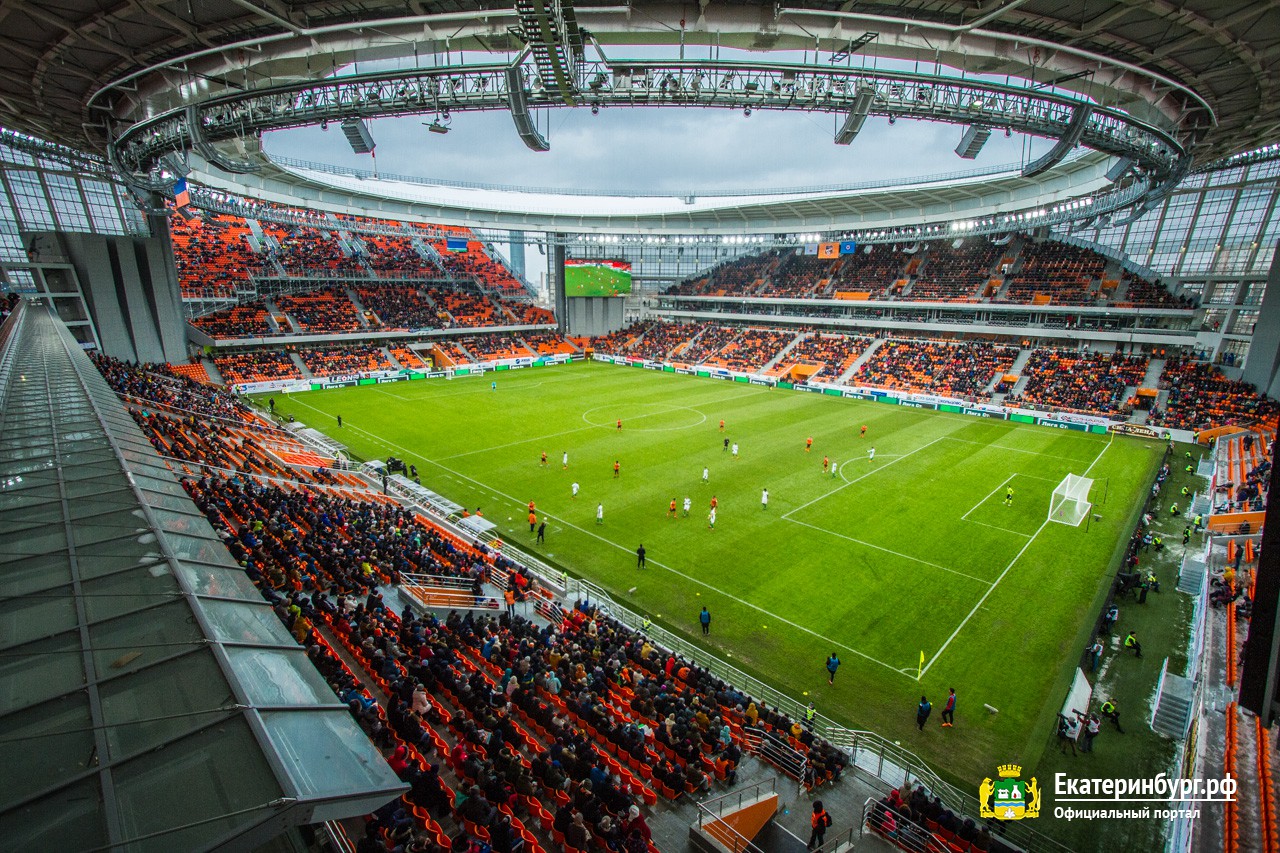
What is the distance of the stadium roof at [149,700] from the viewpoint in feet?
8.20

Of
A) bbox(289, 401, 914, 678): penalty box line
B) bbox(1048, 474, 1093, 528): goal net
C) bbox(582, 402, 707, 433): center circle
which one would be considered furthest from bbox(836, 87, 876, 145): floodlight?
bbox(582, 402, 707, 433): center circle

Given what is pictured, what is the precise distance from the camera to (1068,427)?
3897cm

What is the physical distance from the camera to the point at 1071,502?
2492cm

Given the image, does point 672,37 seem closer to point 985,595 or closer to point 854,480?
point 985,595

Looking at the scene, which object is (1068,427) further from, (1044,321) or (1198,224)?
(1198,224)


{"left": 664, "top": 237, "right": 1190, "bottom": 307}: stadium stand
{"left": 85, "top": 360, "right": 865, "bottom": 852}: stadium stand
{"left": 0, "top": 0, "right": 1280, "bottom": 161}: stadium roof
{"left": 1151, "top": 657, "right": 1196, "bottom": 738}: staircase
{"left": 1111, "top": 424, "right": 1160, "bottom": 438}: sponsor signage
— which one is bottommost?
{"left": 1111, "top": 424, "right": 1160, "bottom": 438}: sponsor signage

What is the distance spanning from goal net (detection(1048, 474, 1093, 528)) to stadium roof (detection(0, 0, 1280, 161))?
14521 millimetres

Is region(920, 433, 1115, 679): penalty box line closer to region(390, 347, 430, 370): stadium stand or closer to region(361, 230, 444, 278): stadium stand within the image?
region(390, 347, 430, 370): stadium stand

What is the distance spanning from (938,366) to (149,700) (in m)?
53.8

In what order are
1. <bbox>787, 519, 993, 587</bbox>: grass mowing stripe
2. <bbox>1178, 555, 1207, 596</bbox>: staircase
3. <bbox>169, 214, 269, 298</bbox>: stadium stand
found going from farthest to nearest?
<bbox>169, 214, 269, 298</bbox>: stadium stand < <bbox>787, 519, 993, 587</bbox>: grass mowing stripe < <bbox>1178, 555, 1207, 596</bbox>: staircase

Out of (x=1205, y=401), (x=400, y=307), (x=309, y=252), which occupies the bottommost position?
(x=1205, y=401)

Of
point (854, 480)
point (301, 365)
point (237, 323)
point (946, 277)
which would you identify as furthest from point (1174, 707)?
point (237, 323)

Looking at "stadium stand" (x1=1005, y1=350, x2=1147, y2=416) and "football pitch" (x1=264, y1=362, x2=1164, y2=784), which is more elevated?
"stadium stand" (x1=1005, y1=350, x2=1147, y2=416)

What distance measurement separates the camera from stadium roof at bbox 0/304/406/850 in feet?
8.20
